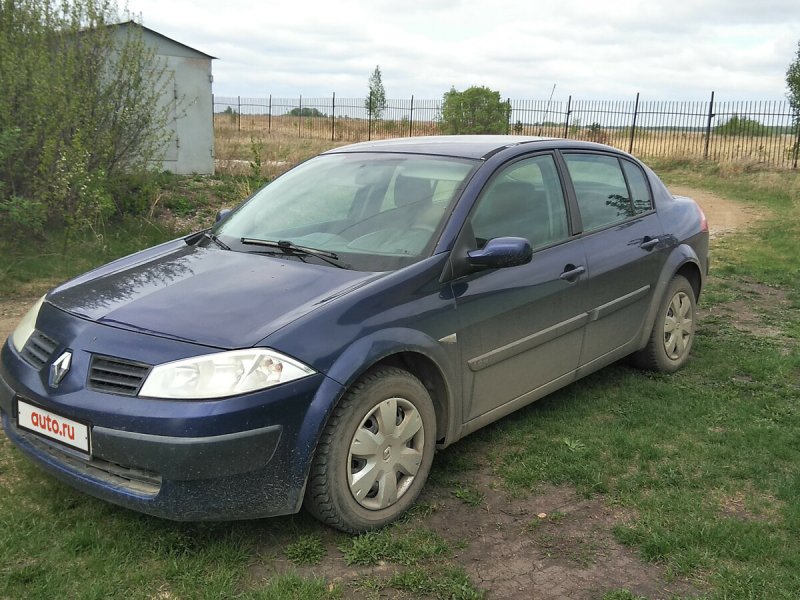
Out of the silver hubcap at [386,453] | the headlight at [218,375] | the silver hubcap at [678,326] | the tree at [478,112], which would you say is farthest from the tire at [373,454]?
the tree at [478,112]

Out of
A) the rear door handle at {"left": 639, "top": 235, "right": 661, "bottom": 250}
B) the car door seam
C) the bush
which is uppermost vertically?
the bush

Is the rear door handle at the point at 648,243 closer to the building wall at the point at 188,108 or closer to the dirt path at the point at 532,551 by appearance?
the dirt path at the point at 532,551

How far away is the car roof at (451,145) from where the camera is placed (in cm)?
408

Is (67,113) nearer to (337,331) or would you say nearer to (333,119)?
(337,331)

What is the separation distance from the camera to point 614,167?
4926 millimetres

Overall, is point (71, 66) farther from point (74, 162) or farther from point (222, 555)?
point (222, 555)

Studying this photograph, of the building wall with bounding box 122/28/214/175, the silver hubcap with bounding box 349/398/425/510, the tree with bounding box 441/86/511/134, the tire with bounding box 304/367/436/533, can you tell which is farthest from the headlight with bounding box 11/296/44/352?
the tree with bounding box 441/86/511/134

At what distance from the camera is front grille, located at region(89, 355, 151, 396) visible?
279 centimetres

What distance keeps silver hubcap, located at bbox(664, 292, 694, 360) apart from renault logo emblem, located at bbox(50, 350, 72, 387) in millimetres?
3769

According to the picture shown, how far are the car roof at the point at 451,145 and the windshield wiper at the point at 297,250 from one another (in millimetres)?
961

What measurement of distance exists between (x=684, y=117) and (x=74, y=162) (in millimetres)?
22167

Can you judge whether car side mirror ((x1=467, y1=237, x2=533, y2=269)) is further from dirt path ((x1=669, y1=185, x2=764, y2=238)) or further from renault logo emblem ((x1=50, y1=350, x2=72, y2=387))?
dirt path ((x1=669, y1=185, x2=764, y2=238))

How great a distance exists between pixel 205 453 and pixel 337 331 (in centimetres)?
68

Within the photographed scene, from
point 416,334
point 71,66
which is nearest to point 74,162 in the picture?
point 71,66
